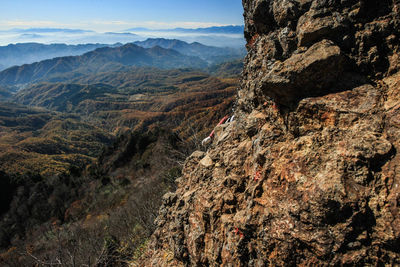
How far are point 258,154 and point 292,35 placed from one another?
3.72 metres

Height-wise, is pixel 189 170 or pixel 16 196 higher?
pixel 189 170

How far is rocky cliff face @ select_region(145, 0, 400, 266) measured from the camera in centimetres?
402

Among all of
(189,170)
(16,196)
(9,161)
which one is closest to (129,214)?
(189,170)

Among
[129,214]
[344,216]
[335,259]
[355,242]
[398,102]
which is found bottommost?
[129,214]

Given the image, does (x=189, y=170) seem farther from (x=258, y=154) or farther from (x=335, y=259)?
(x=335, y=259)

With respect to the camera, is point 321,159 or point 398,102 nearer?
point 398,102

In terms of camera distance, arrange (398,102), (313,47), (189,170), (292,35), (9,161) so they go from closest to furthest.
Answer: (398,102) → (313,47) → (292,35) → (189,170) → (9,161)

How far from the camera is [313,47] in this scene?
5328 millimetres

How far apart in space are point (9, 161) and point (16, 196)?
264 feet

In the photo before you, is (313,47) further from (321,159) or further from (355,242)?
(355,242)

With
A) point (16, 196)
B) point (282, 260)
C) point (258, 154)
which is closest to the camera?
point (282, 260)

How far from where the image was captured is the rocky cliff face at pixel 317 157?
4.02m

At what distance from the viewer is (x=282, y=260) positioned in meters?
4.66

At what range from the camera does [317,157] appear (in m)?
4.74
